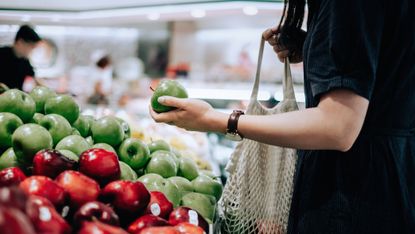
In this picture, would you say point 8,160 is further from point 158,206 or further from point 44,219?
point 44,219

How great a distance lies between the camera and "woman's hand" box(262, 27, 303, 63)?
5.72 feet

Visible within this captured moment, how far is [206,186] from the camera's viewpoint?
1872 mm

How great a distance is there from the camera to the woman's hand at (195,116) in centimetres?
128

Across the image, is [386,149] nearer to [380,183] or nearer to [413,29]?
[380,183]

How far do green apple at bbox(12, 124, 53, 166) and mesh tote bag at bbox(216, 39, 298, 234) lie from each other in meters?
0.64

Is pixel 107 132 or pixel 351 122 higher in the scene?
pixel 351 122

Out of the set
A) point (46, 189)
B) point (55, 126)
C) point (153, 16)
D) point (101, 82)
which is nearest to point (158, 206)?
point (46, 189)

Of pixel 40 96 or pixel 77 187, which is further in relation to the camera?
pixel 40 96

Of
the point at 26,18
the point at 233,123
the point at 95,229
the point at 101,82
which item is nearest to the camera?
the point at 95,229

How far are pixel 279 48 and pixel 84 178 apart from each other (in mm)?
974

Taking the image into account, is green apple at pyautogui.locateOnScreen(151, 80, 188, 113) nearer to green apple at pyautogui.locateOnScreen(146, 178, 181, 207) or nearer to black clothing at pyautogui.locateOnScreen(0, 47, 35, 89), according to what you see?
green apple at pyautogui.locateOnScreen(146, 178, 181, 207)

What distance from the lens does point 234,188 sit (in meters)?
1.57

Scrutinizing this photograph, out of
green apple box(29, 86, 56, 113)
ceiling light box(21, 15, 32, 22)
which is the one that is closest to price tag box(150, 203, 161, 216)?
green apple box(29, 86, 56, 113)

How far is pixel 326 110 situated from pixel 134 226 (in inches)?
22.5
